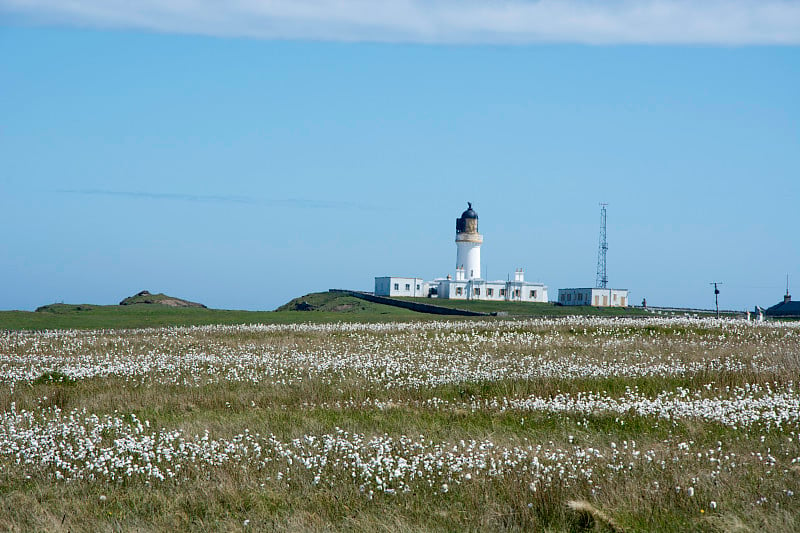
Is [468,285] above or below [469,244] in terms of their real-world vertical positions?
below

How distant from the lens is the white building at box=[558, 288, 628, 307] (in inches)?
4109

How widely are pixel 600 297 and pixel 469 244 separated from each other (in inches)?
896

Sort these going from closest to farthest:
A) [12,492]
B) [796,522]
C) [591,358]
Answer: [796,522]
[12,492]
[591,358]

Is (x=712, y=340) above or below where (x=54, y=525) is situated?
above

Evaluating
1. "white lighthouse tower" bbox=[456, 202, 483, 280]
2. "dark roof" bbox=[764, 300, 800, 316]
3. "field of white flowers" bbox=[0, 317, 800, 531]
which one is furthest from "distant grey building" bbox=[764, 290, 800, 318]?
"field of white flowers" bbox=[0, 317, 800, 531]

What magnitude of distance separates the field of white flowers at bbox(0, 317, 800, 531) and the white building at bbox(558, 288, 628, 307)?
8093 centimetres

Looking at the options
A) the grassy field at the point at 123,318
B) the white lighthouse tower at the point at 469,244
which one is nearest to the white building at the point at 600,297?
the white lighthouse tower at the point at 469,244

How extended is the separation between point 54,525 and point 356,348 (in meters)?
19.5

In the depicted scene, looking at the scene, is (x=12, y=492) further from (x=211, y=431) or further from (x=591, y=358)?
(x=591, y=358)

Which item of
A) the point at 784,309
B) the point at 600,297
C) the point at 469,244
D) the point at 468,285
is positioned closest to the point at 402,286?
the point at 468,285

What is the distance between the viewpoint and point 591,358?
2403 centimetres

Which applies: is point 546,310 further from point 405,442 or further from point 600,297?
point 405,442

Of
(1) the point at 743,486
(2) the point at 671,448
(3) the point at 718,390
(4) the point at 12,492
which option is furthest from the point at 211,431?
(3) the point at 718,390

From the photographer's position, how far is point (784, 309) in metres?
82.4
